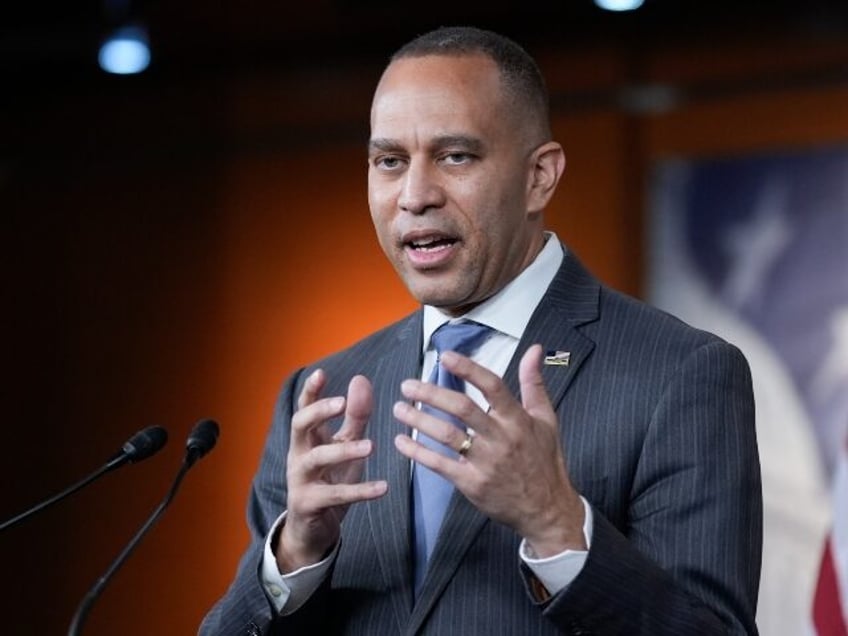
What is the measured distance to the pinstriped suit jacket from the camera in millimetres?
1717

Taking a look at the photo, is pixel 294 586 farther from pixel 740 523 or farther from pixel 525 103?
pixel 525 103

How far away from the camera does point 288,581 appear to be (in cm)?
188

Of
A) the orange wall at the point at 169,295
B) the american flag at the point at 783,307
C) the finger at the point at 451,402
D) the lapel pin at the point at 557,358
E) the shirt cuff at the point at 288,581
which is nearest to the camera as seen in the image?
the finger at the point at 451,402

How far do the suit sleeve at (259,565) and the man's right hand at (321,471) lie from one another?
0.05 metres

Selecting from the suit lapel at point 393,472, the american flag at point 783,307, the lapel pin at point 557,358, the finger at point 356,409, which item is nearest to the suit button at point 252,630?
the suit lapel at point 393,472

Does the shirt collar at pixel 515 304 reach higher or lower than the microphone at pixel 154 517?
higher

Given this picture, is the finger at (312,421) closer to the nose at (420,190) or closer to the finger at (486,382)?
the finger at (486,382)

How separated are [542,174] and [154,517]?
745 millimetres

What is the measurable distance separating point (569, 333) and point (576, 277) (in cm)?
12

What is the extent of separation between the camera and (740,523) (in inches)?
71.6

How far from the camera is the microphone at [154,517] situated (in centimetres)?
173

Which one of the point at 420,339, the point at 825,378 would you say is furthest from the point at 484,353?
the point at 825,378

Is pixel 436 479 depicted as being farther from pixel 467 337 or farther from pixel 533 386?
pixel 533 386

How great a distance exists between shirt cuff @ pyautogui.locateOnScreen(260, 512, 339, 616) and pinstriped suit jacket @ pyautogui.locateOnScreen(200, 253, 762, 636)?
0.5 inches
